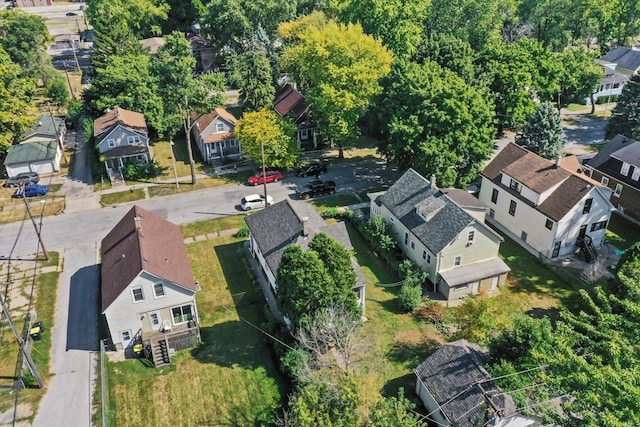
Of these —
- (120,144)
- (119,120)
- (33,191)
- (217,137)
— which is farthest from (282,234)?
(33,191)

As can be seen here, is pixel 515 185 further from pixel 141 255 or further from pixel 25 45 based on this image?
pixel 25 45

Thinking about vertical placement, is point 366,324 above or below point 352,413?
below

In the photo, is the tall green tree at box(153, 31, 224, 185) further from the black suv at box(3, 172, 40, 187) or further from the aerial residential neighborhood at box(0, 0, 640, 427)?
the black suv at box(3, 172, 40, 187)

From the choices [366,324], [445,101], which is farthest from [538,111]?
[366,324]

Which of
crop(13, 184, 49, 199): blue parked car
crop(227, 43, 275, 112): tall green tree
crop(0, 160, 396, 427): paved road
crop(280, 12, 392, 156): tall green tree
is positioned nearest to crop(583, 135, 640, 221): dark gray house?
crop(0, 160, 396, 427): paved road

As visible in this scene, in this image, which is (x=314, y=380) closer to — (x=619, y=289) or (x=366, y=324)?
(x=366, y=324)

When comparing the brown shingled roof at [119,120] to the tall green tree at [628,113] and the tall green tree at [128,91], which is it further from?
the tall green tree at [628,113]
